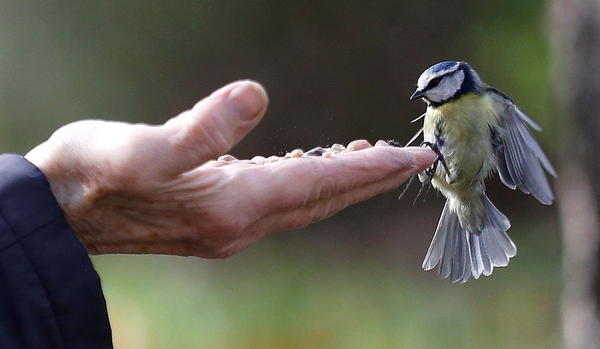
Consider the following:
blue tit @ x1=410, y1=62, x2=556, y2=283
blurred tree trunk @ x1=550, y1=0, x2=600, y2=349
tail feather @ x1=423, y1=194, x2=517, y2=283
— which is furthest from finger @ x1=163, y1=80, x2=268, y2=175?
blurred tree trunk @ x1=550, y1=0, x2=600, y2=349

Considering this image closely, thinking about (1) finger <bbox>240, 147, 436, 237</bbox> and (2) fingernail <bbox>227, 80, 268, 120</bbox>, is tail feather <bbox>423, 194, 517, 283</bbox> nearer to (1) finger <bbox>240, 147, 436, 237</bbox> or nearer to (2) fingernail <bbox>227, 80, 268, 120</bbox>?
(1) finger <bbox>240, 147, 436, 237</bbox>

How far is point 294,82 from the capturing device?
17.4 ft

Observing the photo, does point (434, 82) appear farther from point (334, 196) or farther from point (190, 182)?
point (190, 182)

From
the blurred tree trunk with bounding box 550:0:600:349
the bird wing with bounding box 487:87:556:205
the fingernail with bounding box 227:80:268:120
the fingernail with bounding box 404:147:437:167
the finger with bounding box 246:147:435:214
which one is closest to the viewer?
the fingernail with bounding box 227:80:268:120

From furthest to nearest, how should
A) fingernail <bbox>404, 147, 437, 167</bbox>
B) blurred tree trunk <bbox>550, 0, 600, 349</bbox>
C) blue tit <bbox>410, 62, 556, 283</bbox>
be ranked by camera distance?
blurred tree trunk <bbox>550, 0, 600, 349</bbox> → blue tit <bbox>410, 62, 556, 283</bbox> → fingernail <bbox>404, 147, 437, 167</bbox>

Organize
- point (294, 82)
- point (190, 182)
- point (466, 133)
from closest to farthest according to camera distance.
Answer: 1. point (190, 182)
2. point (466, 133)
3. point (294, 82)

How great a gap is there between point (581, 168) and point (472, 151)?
1141 mm

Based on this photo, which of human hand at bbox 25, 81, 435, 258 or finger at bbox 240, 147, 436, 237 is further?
finger at bbox 240, 147, 436, 237

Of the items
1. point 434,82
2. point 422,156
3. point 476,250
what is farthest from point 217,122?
point 476,250

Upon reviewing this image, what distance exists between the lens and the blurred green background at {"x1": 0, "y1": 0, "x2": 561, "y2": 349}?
482 centimetres

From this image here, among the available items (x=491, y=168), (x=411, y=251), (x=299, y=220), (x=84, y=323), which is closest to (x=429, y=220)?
(x=411, y=251)

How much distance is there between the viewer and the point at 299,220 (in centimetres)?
145

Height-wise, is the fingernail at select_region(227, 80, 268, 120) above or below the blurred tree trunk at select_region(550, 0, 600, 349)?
above

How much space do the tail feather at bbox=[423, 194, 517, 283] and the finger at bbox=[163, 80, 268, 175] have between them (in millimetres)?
1314
